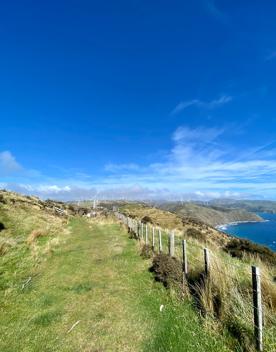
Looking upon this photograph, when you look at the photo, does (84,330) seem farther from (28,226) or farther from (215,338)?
(28,226)

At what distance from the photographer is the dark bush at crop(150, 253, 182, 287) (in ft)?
34.3

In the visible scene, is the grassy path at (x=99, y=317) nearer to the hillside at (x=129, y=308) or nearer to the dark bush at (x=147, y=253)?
the hillside at (x=129, y=308)

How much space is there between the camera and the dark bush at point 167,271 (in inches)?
411

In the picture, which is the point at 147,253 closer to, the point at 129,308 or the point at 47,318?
the point at 129,308

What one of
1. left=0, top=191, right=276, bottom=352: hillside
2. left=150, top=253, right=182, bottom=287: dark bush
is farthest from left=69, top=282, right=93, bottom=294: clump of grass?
left=150, top=253, right=182, bottom=287: dark bush

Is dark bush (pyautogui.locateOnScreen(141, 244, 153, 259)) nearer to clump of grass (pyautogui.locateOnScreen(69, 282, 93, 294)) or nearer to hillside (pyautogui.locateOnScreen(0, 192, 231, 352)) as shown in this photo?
hillside (pyautogui.locateOnScreen(0, 192, 231, 352))

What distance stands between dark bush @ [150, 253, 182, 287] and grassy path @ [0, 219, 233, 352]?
0.36 m

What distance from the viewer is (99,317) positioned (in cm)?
781

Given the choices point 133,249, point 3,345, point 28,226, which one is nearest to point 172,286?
point 3,345

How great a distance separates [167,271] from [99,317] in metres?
3.95

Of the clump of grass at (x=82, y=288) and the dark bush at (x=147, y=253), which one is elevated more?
the dark bush at (x=147, y=253)

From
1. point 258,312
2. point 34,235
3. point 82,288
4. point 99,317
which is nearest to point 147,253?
point 82,288

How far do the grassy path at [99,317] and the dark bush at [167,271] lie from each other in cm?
36

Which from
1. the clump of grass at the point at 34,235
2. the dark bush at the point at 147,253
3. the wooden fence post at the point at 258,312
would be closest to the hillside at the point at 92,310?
the dark bush at the point at 147,253
